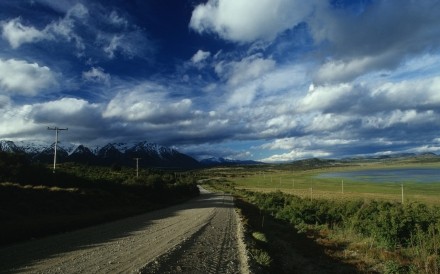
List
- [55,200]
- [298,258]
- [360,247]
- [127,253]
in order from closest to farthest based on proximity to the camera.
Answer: [127,253] < [298,258] < [360,247] < [55,200]

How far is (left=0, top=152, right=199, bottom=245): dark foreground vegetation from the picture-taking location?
21.5m

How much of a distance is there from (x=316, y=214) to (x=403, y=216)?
46.5 feet

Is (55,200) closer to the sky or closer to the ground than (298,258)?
closer to the sky

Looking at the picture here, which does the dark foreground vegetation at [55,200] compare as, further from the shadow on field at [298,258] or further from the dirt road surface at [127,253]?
the shadow on field at [298,258]

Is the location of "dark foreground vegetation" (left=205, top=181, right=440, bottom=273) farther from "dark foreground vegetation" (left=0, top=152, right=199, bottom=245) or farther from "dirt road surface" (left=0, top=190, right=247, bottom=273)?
"dark foreground vegetation" (left=0, top=152, right=199, bottom=245)

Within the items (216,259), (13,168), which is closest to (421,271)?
(216,259)

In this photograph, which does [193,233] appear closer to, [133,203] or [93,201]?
[93,201]

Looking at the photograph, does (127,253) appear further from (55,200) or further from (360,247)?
(55,200)

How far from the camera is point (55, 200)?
98.5 ft

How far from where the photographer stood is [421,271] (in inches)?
566

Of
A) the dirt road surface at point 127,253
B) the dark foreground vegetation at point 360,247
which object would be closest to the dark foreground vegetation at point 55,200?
the dirt road surface at point 127,253

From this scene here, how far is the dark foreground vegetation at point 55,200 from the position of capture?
21.5 metres

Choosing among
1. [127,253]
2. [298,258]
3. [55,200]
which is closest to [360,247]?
[298,258]

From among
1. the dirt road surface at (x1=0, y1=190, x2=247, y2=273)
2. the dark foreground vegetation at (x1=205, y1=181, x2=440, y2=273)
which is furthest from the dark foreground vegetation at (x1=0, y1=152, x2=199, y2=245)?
the dark foreground vegetation at (x1=205, y1=181, x2=440, y2=273)
